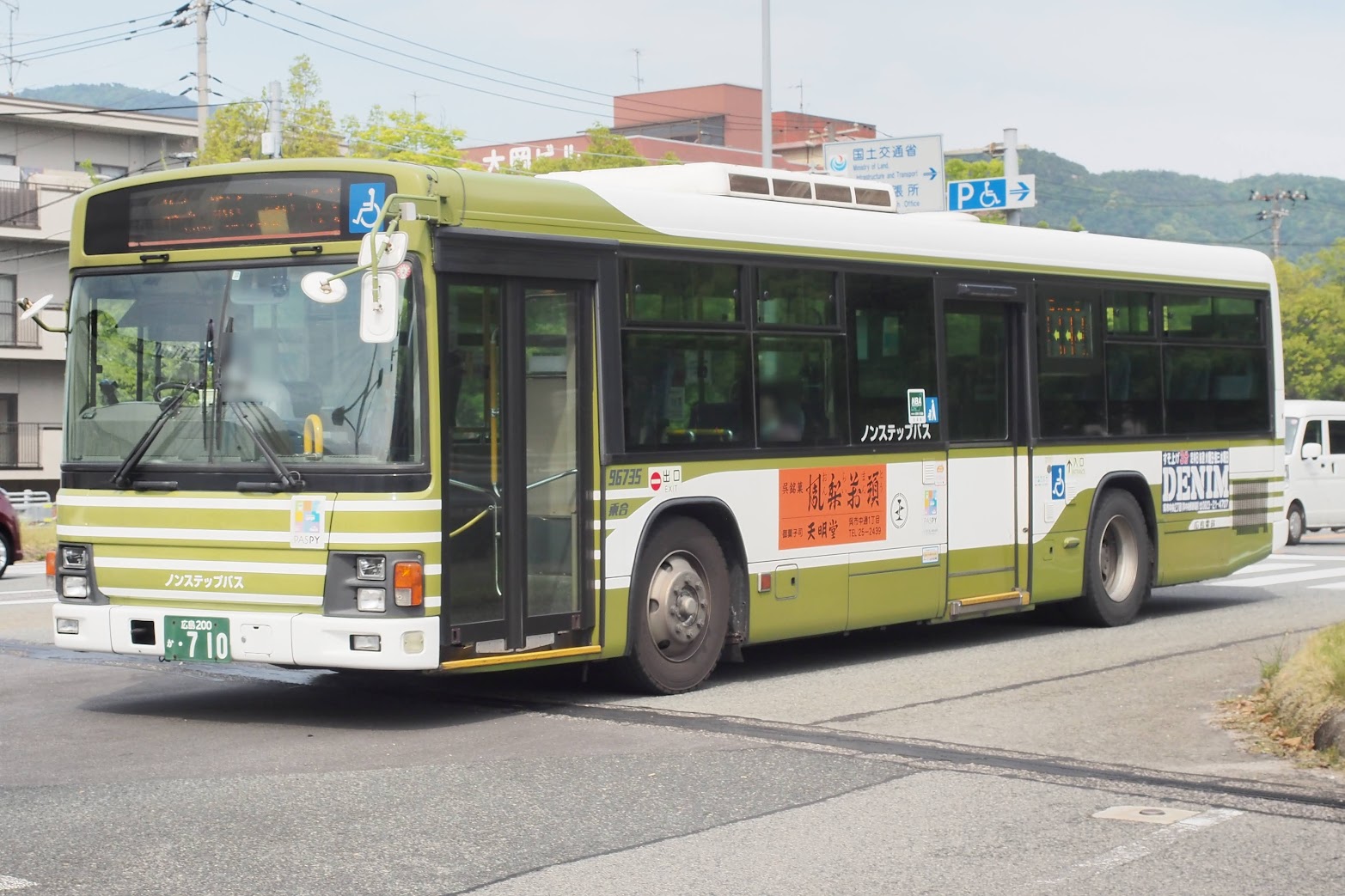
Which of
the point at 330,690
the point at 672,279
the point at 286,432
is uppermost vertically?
the point at 672,279

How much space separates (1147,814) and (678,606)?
13.5 feet

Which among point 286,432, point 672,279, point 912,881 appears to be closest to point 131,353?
point 286,432

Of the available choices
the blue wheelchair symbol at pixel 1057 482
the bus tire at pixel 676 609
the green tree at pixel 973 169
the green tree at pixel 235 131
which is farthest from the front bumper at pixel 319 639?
the green tree at pixel 973 169

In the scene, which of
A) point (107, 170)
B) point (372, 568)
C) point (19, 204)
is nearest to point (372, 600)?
point (372, 568)

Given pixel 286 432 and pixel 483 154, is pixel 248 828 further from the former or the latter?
pixel 483 154

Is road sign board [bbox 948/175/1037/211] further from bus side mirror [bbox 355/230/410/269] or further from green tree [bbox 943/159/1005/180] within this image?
green tree [bbox 943/159/1005/180]

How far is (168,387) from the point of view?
1003cm

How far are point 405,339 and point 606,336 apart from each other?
1.52 m

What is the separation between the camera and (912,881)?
6477 millimetres

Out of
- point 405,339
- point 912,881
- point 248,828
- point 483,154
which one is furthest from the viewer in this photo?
point 483,154

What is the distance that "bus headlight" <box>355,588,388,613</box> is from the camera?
373 inches

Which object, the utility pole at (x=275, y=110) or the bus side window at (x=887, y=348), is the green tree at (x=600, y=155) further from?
the bus side window at (x=887, y=348)

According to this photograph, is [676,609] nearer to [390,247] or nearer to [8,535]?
[390,247]

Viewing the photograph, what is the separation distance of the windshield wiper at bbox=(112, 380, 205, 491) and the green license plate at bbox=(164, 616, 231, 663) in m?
0.74
